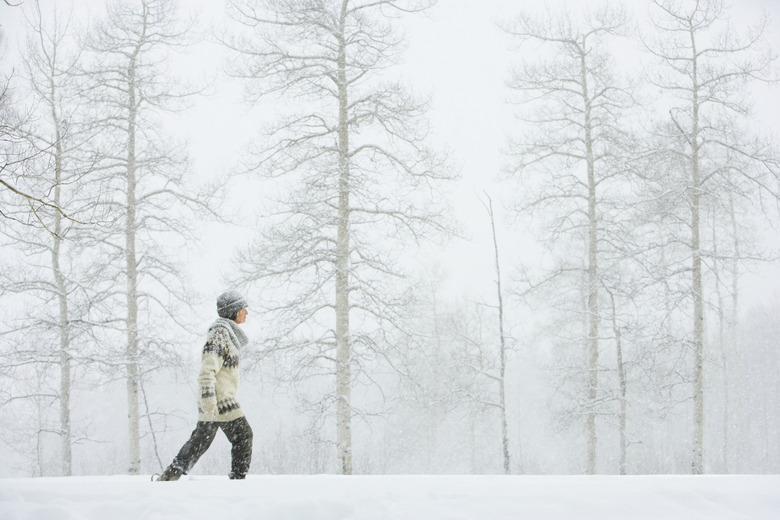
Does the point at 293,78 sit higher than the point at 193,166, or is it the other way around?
the point at 293,78

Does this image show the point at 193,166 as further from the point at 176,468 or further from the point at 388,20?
the point at 176,468

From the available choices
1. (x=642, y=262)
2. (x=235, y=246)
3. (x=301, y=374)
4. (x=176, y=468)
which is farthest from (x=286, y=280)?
(x=642, y=262)

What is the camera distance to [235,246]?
10.1 m

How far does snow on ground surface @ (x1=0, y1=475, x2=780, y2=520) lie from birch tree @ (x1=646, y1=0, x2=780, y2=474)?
919 cm

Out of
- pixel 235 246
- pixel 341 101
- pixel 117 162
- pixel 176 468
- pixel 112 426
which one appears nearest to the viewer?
pixel 176 468

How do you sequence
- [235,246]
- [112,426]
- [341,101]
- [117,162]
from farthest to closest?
[112,426] < [117,162] < [341,101] < [235,246]

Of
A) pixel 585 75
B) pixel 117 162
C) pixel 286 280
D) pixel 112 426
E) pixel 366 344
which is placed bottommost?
pixel 112 426

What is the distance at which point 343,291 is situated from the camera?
10477 millimetres

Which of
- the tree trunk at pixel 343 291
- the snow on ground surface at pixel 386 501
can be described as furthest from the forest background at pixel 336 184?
the snow on ground surface at pixel 386 501

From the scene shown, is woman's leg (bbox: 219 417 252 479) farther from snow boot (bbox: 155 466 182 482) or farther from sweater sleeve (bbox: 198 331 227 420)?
snow boot (bbox: 155 466 182 482)

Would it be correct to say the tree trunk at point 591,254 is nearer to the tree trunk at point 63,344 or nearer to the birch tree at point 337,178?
the birch tree at point 337,178

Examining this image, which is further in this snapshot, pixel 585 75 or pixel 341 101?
pixel 585 75

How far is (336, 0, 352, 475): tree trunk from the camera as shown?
9938mm

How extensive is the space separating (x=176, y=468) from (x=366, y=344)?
591 cm
